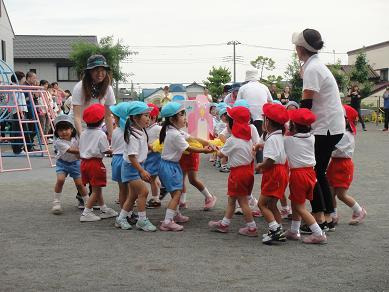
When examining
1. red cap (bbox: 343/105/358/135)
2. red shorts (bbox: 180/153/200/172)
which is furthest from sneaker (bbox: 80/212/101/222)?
red cap (bbox: 343/105/358/135)

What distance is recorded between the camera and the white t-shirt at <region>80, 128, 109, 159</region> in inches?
262

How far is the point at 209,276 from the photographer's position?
441 centimetres

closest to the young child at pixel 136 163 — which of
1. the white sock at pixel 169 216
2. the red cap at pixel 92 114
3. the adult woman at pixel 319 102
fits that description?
the white sock at pixel 169 216

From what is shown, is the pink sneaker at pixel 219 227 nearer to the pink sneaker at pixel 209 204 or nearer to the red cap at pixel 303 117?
the pink sneaker at pixel 209 204

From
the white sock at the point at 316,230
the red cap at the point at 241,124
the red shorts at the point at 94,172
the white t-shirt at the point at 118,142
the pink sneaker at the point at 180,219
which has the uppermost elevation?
the red cap at the point at 241,124

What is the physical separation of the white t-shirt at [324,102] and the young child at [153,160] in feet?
6.66

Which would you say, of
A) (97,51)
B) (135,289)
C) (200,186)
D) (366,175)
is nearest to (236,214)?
(200,186)

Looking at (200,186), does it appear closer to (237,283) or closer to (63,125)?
(63,125)

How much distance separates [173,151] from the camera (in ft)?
20.7

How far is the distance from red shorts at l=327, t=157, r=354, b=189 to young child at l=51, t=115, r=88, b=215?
305cm

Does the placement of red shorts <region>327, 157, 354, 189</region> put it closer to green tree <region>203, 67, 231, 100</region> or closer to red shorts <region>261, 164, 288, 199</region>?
red shorts <region>261, 164, 288, 199</region>

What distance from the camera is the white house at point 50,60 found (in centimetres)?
5406

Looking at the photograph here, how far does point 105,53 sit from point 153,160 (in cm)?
4472

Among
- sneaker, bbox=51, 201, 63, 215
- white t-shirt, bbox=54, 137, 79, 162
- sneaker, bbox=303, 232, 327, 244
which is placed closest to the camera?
sneaker, bbox=303, 232, 327, 244
